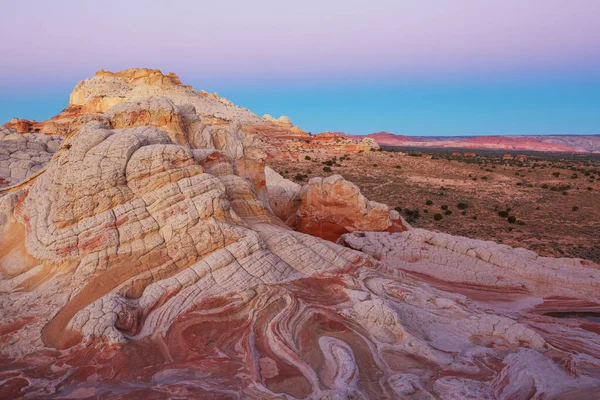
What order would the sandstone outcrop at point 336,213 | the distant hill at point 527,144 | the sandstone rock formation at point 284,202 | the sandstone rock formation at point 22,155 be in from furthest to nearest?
the distant hill at point 527,144 < the sandstone rock formation at point 22,155 < the sandstone rock formation at point 284,202 < the sandstone outcrop at point 336,213

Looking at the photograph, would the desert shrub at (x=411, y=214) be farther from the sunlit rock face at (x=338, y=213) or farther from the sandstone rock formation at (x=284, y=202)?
the sandstone rock formation at (x=284, y=202)

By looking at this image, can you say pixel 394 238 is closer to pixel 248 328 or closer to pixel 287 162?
pixel 248 328

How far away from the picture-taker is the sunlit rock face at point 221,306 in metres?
6.50

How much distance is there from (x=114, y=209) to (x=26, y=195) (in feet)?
11.3

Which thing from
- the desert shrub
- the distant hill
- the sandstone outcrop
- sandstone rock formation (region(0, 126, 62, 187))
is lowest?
the desert shrub

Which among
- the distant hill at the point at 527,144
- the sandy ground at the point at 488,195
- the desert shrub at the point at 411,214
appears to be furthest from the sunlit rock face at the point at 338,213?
the distant hill at the point at 527,144

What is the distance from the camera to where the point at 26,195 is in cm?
1068

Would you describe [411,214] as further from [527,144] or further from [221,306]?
[527,144]

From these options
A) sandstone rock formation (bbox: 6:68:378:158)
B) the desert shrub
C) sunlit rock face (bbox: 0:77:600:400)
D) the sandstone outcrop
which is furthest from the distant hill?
sunlit rock face (bbox: 0:77:600:400)

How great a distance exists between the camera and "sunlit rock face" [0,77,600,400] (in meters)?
6.50

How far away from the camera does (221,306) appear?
783cm

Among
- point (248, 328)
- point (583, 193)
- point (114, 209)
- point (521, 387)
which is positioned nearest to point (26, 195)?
point (114, 209)

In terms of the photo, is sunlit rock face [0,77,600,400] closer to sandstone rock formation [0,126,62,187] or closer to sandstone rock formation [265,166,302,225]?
sandstone rock formation [265,166,302,225]

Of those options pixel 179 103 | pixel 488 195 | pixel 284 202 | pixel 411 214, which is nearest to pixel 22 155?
pixel 284 202
